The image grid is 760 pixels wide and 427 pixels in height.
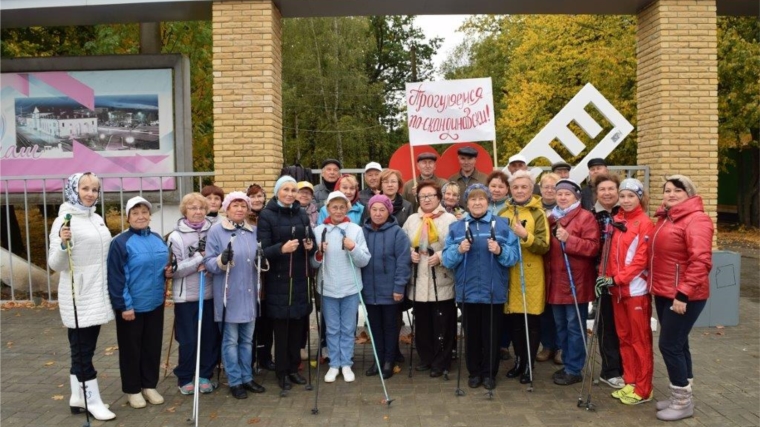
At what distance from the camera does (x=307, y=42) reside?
104ft

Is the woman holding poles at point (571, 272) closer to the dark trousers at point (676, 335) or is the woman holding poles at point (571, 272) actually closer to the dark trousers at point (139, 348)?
the dark trousers at point (676, 335)

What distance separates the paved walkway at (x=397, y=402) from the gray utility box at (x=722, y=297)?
1.11m

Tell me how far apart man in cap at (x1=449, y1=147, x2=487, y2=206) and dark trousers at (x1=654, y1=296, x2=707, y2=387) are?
7.80 ft

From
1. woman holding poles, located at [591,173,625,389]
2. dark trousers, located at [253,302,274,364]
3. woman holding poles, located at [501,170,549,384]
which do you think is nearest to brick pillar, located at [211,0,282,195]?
dark trousers, located at [253,302,274,364]

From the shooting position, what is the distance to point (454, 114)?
7.24 metres

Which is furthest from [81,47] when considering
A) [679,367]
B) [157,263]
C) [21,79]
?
[679,367]

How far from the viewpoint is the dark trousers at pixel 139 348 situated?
15.6 ft

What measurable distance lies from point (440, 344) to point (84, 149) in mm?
6929

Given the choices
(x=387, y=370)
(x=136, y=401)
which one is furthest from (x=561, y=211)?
(x=136, y=401)

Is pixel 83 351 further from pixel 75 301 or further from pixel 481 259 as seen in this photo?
pixel 481 259

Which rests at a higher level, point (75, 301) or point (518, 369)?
point (75, 301)

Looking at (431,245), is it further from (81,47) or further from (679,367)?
(81,47)

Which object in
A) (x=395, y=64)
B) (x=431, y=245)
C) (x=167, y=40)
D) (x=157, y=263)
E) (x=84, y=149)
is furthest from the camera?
(x=395, y=64)

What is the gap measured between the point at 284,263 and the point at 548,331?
2.76 meters
